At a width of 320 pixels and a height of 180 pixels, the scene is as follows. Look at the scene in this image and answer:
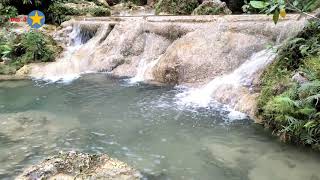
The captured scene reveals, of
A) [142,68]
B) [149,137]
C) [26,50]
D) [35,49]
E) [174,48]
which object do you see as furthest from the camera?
[26,50]

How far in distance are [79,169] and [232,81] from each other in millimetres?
5368

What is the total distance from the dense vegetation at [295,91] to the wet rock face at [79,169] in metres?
2.85

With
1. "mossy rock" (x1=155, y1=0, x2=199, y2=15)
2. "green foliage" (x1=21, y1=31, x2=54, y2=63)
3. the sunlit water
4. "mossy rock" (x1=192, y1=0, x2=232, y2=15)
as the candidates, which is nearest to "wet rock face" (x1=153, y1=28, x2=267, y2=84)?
the sunlit water

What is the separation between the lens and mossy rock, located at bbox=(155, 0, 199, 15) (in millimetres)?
16750

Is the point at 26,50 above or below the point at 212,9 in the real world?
below

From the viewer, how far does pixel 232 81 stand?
975 cm

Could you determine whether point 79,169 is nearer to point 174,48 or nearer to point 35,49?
point 174,48

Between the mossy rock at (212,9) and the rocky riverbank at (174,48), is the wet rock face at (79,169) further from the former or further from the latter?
the mossy rock at (212,9)

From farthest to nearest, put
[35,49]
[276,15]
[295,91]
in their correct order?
1. [35,49]
2. [295,91]
3. [276,15]

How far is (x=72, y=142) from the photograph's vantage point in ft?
23.7

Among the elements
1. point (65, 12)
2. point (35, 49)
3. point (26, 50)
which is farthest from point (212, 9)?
point (65, 12)

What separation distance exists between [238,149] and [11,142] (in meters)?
3.96

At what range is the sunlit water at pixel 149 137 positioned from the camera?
6094 millimetres

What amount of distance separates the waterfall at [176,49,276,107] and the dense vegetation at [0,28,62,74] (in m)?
6.47
